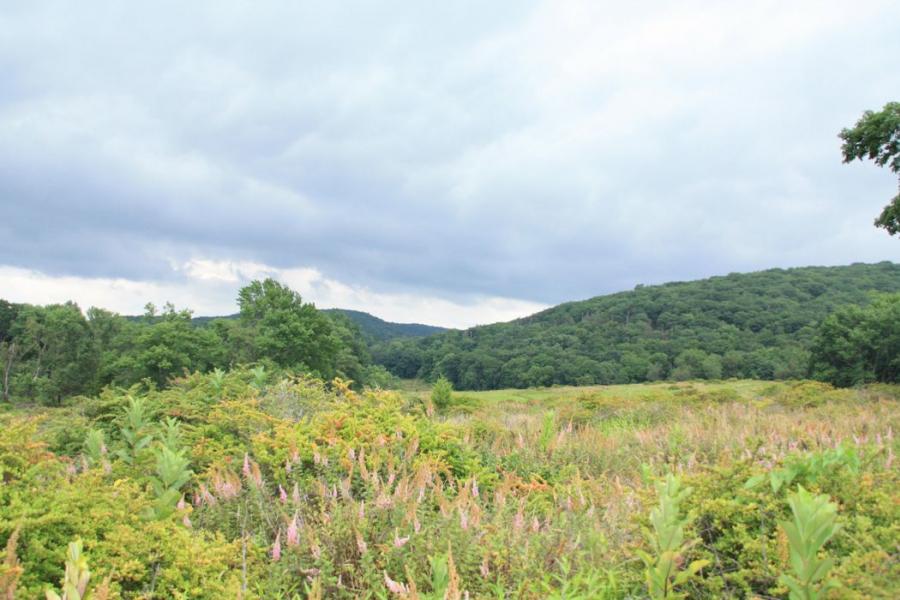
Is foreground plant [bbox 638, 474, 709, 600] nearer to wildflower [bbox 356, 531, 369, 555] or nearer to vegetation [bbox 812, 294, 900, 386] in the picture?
wildflower [bbox 356, 531, 369, 555]

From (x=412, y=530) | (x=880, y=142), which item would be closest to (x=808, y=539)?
(x=412, y=530)

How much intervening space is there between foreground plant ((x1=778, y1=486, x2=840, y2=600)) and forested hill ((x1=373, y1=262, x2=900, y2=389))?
78.0 meters

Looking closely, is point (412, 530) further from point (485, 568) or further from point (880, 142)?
point (880, 142)

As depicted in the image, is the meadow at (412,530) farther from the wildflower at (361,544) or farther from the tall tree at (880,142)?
the tall tree at (880,142)

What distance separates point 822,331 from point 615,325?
61408 mm

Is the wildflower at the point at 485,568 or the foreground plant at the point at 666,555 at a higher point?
the foreground plant at the point at 666,555

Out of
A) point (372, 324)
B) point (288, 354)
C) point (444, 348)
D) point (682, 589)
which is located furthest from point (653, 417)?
point (372, 324)

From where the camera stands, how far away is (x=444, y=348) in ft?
379

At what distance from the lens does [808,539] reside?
1.86m

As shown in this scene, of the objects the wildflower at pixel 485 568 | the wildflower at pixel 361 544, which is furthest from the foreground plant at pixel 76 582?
the wildflower at pixel 485 568

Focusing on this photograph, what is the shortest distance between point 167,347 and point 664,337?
90876mm

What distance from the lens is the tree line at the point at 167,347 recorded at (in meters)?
34.0

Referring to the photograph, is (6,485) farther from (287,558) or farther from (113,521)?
(287,558)

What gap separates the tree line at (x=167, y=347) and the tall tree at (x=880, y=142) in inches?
899
